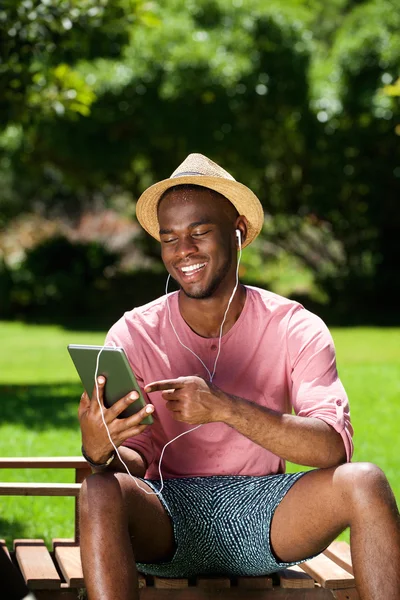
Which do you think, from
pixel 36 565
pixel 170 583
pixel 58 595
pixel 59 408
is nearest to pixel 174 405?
pixel 170 583

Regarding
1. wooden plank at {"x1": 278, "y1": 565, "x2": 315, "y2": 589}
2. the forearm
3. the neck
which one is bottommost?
wooden plank at {"x1": 278, "y1": 565, "x2": 315, "y2": 589}

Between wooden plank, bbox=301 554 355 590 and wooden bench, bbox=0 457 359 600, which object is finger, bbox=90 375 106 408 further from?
wooden plank, bbox=301 554 355 590

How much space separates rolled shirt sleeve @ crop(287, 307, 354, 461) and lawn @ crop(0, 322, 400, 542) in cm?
225

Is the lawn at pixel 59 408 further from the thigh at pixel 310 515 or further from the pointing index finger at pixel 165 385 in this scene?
the pointing index finger at pixel 165 385

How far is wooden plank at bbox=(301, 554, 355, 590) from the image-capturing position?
356cm

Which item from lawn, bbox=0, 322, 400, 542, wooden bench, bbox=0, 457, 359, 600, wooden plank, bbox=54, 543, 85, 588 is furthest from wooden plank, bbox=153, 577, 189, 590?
lawn, bbox=0, 322, 400, 542

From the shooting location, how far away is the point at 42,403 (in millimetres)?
9484

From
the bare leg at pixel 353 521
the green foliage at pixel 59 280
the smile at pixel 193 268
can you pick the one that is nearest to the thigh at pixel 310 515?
the bare leg at pixel 353 521

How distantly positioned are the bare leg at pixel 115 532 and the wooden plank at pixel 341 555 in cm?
84

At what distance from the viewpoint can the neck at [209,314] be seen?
3693 mm

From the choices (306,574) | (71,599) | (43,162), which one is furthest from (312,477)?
(43,162)

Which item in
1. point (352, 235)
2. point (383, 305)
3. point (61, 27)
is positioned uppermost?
point (61, 27)

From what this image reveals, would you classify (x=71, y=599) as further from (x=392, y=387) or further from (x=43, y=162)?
(x=43, y=162)

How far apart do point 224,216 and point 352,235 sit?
1639cm
